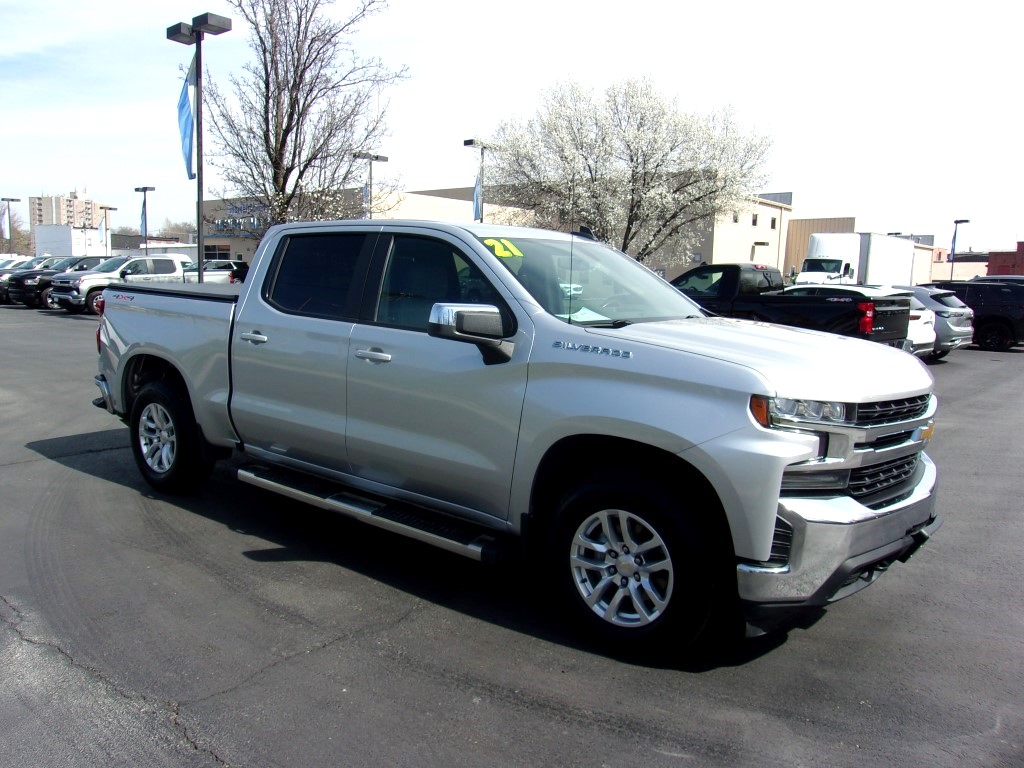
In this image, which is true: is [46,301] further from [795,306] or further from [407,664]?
[407,664]

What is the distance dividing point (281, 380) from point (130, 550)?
140cm

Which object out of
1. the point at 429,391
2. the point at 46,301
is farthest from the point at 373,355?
the point at 46,301

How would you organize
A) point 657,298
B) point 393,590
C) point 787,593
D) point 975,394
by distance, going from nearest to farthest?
point 787,593
point 393,590
point 657,298
point 975,394

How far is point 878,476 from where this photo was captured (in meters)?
3.58

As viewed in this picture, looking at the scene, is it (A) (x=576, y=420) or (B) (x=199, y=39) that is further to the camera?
(B) (x=199, y=39)

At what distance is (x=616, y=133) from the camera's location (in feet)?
102

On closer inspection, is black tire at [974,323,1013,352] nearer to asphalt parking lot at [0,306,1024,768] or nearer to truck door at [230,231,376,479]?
asphalt parking lot at [0,306,1024,768]

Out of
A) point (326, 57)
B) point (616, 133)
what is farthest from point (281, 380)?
point (616, 133)

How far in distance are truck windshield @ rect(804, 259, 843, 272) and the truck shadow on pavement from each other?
Answer: 35.3 metres

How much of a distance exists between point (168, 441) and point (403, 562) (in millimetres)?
2324

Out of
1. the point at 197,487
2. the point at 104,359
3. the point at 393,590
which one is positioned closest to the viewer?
Answer: the point at 393,590

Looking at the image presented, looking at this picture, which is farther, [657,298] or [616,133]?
[616,133]

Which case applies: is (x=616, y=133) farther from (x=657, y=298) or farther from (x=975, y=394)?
(x=657, y=298)

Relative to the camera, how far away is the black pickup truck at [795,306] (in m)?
11.4
